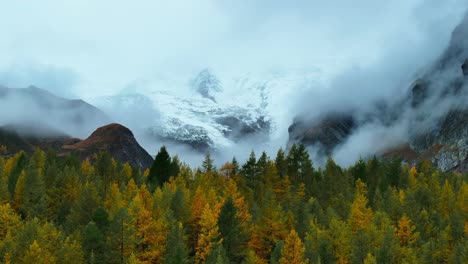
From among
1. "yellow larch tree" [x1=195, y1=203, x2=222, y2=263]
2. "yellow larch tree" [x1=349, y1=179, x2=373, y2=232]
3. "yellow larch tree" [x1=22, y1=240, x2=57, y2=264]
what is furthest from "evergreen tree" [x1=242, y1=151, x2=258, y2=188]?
"yellow larch tree" [x1=22, y1=240, x2=57, y2=264]

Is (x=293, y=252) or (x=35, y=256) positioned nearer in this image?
(x=35, y=256)

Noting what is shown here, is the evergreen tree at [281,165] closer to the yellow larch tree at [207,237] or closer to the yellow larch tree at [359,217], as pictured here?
the yellow larch tree at [359,217]

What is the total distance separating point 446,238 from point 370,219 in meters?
10.9

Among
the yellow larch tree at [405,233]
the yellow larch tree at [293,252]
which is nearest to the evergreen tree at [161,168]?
the yellow larch tree at [293,252]

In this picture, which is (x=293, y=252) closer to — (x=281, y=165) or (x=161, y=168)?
(x=161, y=168)

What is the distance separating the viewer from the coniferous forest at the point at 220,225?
61.5 m

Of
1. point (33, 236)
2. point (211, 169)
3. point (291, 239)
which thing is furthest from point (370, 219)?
point (211, 169)

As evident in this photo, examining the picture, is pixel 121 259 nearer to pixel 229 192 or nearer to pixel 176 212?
pixel 176 212

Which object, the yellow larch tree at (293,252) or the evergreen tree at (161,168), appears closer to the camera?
the yellow larch tree at (293,252)

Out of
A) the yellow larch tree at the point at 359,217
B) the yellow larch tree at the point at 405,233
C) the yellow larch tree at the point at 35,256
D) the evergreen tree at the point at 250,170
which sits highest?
the evergreen tree at the point at 250,170

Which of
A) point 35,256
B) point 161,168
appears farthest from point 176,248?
point 161,168

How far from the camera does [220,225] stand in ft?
231

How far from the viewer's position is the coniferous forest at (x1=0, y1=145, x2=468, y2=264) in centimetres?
6150

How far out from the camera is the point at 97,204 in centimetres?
7888
